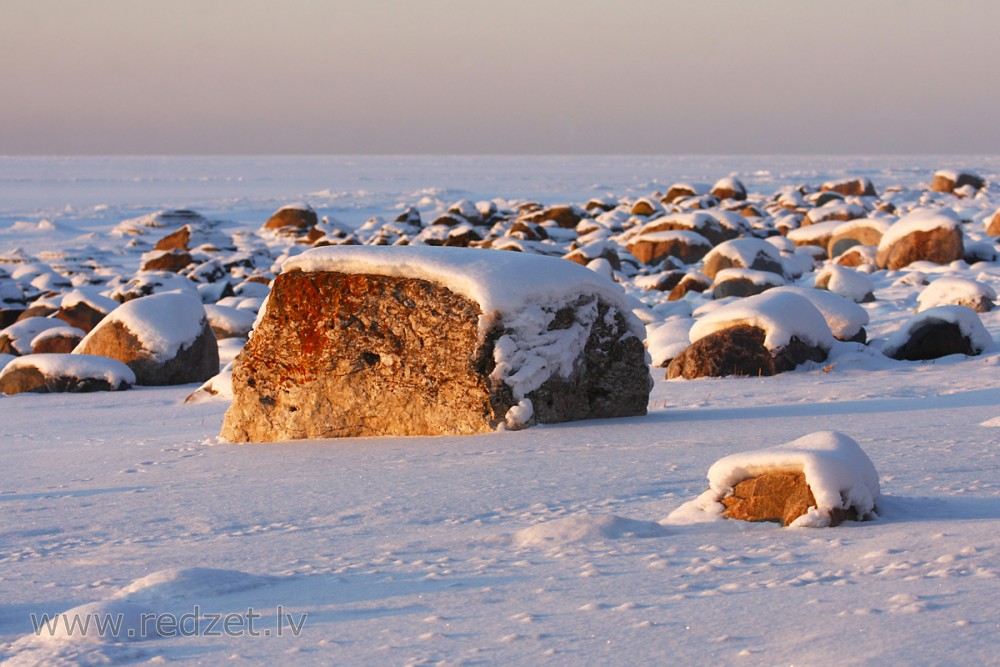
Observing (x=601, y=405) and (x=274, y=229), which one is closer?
(x=601, y=405)

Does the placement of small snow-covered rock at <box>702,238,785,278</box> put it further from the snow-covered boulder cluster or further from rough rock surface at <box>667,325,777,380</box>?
rough rock surface at <box>667,325,777,380</box>

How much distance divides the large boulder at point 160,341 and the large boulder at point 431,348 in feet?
15.0

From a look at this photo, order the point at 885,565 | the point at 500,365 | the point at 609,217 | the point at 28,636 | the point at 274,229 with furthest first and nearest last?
1. the point at 274,229
2. the point at 609,217
3. the point at 500,365
4. the point at 885,565
5. the point at 28,636

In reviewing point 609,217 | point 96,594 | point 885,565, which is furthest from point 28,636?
point 609,217

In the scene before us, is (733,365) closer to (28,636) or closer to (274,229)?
(28,636)

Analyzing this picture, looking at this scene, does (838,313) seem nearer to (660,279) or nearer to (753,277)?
(753,277)

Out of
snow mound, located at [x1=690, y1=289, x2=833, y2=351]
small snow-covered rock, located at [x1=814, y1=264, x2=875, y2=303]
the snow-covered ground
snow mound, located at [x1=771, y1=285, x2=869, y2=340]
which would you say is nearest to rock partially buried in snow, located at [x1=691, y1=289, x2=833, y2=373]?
snow mound, located at [x1=690, y1=289, x2=833, y2=351]

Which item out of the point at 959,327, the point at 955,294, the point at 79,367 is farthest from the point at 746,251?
the point at 79,367

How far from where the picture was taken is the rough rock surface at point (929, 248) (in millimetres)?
17188

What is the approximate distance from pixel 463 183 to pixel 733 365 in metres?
69.4

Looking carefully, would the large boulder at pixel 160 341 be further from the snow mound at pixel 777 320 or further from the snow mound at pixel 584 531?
the snow mound at pixel 584 531

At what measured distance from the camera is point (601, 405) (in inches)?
261

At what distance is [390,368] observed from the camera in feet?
20.9

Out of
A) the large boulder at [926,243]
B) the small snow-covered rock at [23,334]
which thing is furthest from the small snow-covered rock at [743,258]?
the small snow-covered rock at [23,334]
